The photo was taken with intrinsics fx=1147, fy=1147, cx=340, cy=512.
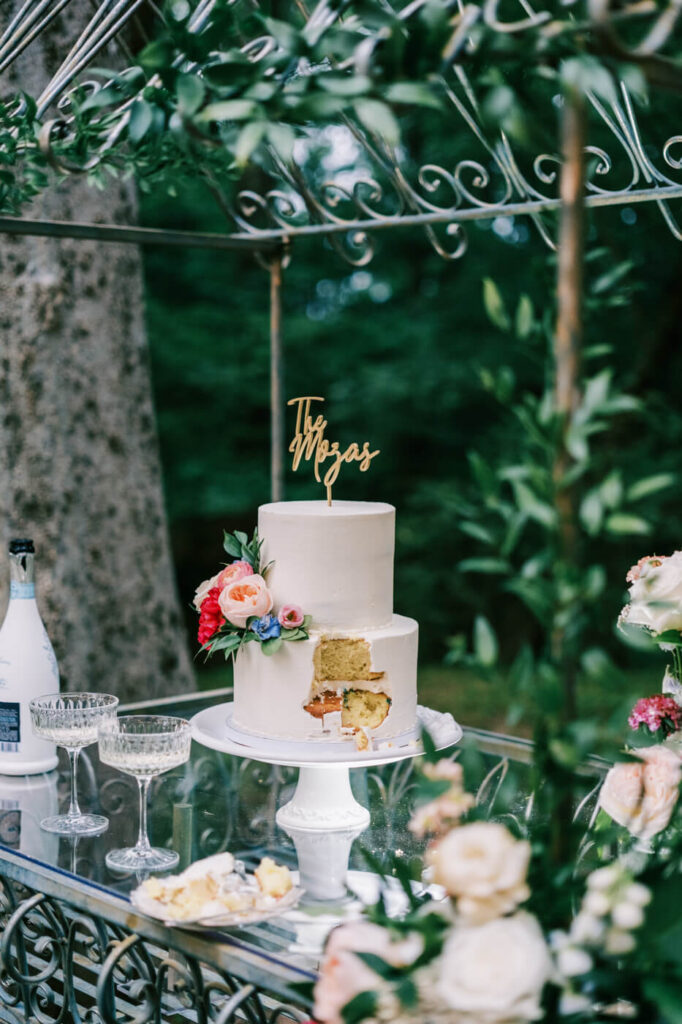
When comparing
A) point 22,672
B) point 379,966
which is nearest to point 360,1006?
point 379,966

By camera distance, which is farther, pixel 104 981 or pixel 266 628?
pixel 266 628

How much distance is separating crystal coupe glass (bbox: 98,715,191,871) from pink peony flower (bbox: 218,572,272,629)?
223mm

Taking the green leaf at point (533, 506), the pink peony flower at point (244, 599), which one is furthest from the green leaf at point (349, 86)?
the pink peony flower at point (244, 599)

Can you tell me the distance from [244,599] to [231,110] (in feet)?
3.21

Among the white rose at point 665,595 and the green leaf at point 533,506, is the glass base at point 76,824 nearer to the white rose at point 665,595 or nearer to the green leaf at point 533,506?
the white rose at point 665,595

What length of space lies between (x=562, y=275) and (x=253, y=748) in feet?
3.62

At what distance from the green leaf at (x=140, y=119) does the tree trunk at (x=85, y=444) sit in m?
2.32

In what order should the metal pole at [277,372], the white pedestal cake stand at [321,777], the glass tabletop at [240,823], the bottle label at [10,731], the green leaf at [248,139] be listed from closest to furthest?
the green leaf at [248,139]
the glass tabletop at [240,823]
the white pedestal cake stand at [321,777]
the bottle label at [10,731]
the metal pole at [277,372]

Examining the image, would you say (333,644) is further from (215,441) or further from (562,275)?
(215,441)

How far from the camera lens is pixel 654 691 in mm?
6445

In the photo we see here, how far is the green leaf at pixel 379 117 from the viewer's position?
116 cm

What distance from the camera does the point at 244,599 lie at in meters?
2.01

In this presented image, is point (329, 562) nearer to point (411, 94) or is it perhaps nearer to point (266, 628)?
point (266, 628)

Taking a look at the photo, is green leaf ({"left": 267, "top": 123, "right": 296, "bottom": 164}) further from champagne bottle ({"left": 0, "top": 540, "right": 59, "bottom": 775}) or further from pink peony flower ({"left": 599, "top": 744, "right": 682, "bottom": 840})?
champagne bottle ({"left": 0, "top": 540, "right": 59, "bottom": 775})
